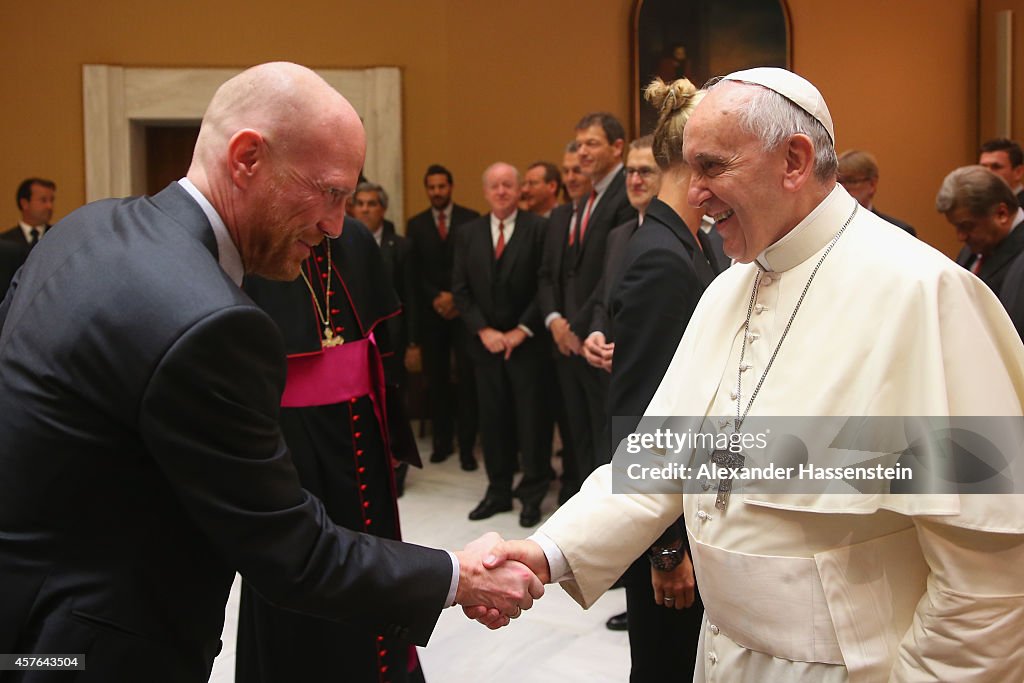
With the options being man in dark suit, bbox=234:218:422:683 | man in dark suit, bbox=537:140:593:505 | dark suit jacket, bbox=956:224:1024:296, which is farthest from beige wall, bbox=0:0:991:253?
man in dark suit, bbox=234:218:422:683

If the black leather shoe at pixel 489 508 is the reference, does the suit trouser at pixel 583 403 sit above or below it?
above

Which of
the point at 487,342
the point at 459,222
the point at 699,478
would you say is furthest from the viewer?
the point at 459,222

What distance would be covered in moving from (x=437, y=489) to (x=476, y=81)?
13.0ft

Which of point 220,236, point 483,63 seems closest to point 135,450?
point 220,236

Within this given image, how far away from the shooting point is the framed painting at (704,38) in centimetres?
918

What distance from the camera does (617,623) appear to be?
4.35m

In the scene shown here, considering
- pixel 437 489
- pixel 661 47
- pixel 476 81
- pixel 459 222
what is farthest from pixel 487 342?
pixel 661 47

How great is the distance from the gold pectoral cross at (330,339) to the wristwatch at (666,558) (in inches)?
43.7

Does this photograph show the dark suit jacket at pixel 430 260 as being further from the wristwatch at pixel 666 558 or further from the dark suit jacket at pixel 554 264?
the wristwatch at pixel 666 558

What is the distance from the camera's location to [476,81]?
903cm

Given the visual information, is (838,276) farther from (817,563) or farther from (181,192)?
(181,192)

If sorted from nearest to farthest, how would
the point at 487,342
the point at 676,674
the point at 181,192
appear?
1. the point at 181,192
2. the point at 676,674
3. the point at 487,342

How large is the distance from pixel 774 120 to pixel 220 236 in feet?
3.45

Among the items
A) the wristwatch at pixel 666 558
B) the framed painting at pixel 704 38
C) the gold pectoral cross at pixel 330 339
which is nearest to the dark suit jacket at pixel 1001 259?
the wristwatch at pixel 666 558
